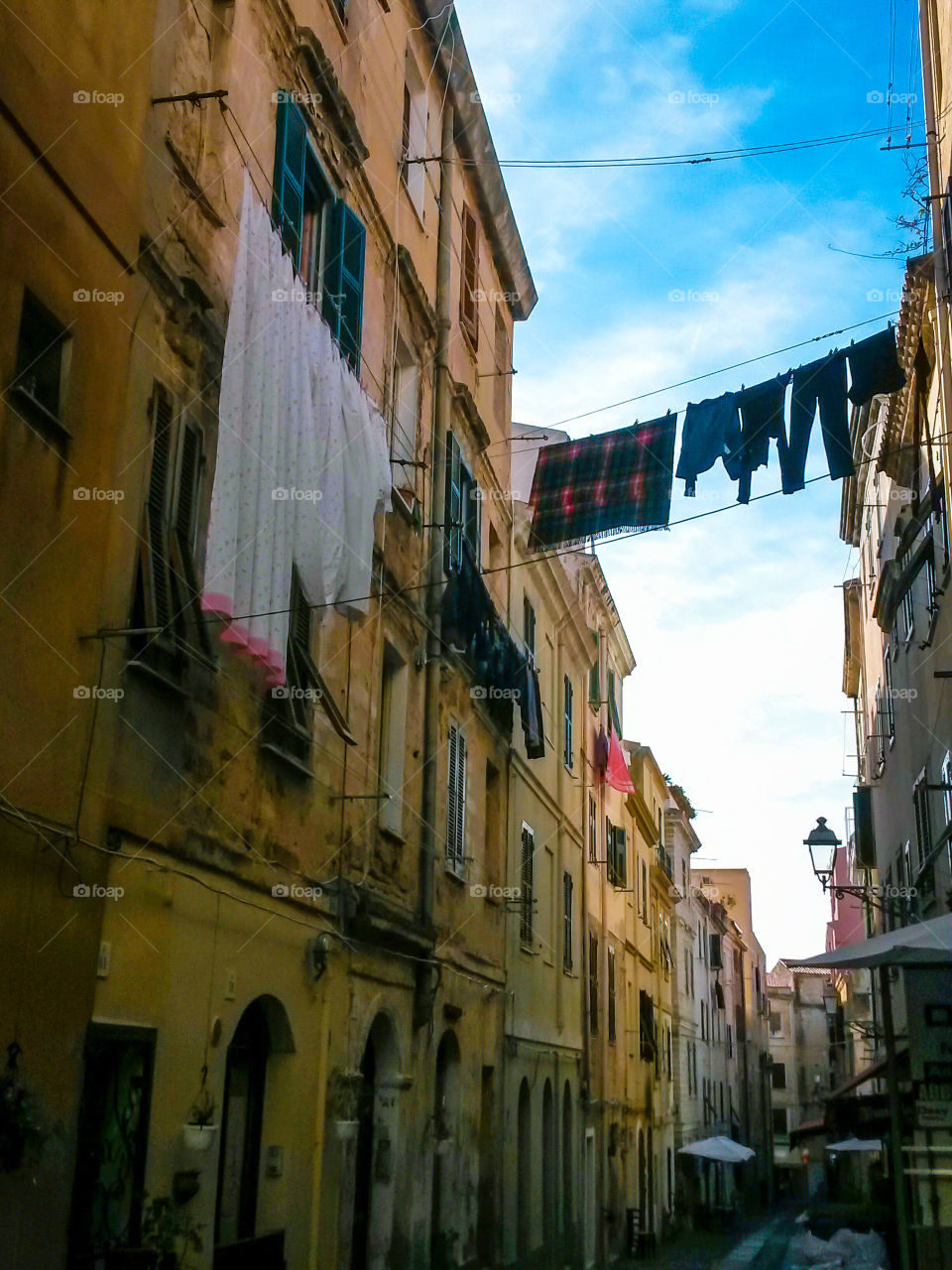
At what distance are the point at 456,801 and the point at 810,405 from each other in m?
6.72

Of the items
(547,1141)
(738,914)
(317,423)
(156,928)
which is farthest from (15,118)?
(738,914)

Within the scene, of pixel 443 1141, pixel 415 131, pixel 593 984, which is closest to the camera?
pixel 443 1141

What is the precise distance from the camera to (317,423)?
34.1 ft

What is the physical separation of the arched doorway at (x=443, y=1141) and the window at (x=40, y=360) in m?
10.4

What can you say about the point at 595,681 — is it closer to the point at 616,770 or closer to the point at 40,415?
the point at 616,770

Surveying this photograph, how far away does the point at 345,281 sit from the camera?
13094 millimetres

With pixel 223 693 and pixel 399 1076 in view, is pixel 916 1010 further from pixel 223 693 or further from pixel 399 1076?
pixel 223 693

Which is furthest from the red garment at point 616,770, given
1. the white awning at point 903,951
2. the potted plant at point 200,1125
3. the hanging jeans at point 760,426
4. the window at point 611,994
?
the potted plant at point 200,1125

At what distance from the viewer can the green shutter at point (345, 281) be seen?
12664 millimetres

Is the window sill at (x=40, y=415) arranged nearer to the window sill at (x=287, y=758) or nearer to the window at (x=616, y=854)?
the window sill at (x=287, y=758)

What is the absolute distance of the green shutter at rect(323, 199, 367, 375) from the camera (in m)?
12.7

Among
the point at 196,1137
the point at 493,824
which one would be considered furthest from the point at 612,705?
the point at 196,1137

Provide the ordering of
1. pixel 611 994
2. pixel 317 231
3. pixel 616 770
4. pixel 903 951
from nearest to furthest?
pixel 903 951 < pixel 317 231 < pixel 616 770 < pixel 611 994

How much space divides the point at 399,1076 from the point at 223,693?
5.82 metres
